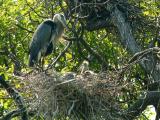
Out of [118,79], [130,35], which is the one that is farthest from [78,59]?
[118,79]

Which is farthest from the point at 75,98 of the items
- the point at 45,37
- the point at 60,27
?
the point at 60,27

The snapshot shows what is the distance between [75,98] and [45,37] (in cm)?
338

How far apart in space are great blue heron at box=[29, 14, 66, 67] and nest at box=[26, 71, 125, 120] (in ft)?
8.24

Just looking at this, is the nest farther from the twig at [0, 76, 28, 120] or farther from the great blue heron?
the great blue heron

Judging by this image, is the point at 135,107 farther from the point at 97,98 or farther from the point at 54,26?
the point at 54,26

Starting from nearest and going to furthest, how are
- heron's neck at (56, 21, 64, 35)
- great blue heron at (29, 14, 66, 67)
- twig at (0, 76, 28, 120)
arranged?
1. twig at (0, 76, 28, 120)
2. great blue heron at (29, 14, 66, 67)
3. heron's neck at (56, 21, 64, 35)

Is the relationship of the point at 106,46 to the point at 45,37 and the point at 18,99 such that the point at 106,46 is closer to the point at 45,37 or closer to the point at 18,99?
the point at 45,37

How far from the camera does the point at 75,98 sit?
6.02m

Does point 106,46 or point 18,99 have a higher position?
point 106,46

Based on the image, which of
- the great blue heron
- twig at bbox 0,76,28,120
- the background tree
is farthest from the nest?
the great blue heron

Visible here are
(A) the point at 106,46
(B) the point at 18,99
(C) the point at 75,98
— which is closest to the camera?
(C) the point at 75,98

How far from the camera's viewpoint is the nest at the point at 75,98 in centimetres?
597

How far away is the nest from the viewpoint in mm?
5973

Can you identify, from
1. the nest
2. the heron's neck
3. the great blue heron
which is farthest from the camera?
the heron's neck
